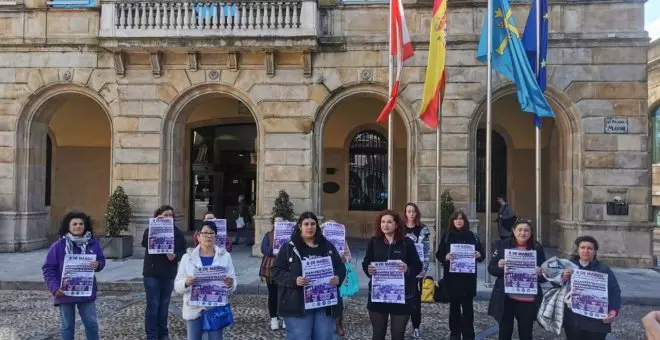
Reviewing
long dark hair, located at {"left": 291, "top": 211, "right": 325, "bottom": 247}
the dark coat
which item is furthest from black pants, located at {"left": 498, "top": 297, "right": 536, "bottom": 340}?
long dark hair, located at {"left": 291, "top": 211, "right": 325, "bottom": 247}

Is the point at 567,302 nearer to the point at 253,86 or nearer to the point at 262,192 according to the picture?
the point at 262,192

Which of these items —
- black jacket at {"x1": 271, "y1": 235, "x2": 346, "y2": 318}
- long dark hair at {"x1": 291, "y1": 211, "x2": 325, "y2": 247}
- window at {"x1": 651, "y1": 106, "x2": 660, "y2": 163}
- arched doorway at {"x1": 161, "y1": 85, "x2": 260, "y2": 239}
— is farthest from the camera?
window at {"x1": 651, "y1": 106, "x2": 660, "y2": 163}

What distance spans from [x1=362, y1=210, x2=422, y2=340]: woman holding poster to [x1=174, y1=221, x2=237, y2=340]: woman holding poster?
1559mm

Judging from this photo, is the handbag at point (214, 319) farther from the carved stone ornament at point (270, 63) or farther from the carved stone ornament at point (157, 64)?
the carved stone ornament at point (157, 64)

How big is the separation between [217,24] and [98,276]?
24.6 feet

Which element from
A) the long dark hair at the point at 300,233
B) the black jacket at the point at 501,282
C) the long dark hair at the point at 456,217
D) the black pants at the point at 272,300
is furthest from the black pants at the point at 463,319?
the long dark hair at the point at 300,233

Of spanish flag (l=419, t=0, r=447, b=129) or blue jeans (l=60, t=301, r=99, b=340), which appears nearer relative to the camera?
blue jeans (l=60, t=301, r=99, b=340)

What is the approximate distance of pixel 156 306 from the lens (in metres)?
6.72

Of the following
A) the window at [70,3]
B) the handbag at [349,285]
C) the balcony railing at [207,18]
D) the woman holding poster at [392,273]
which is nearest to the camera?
the woman holding poster at [392,273]

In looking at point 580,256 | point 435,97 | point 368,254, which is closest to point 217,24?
point 435,97

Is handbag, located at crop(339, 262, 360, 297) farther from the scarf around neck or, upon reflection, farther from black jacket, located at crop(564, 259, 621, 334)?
the scarf around neck

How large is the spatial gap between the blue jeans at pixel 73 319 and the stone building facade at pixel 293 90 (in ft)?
28.9

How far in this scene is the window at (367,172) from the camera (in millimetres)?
18984

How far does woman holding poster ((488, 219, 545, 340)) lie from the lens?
18.9ft
